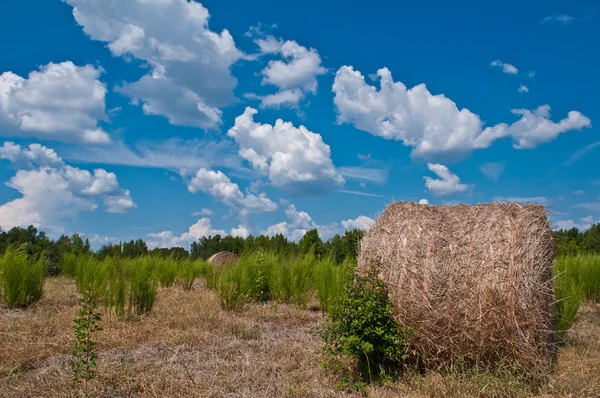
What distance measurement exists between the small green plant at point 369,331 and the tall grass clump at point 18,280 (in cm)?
708

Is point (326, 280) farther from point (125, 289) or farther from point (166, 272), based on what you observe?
point (166, 272)

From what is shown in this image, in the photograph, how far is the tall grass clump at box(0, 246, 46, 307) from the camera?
9.55 metres

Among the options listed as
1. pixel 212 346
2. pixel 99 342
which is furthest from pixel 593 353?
pixel 99 342

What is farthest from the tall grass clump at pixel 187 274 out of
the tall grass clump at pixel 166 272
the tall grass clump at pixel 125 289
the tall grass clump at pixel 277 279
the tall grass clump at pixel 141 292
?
the tall grass clump at pixel 141 292

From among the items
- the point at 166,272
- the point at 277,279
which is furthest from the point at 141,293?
the point at 166,272

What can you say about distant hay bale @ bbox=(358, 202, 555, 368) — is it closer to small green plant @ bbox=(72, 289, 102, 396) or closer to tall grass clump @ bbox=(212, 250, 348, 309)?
small green plant @ bbox=(72, 289, 102, 396)

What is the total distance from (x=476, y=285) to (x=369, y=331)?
1320 mm

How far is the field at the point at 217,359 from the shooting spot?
4961 millimetres

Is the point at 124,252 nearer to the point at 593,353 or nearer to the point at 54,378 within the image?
the point at 54,378

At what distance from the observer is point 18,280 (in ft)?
31.6

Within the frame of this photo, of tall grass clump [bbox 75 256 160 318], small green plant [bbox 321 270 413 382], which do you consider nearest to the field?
tall grass clump [bbox 75 256 160 318]

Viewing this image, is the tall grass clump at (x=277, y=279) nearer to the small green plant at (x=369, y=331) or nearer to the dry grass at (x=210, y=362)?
the dry grass at (x=210, y=362)

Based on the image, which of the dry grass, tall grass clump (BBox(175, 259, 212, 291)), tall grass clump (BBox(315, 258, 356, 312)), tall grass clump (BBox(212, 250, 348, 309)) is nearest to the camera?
the dry grass

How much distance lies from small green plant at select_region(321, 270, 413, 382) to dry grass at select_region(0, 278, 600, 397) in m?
0.32
